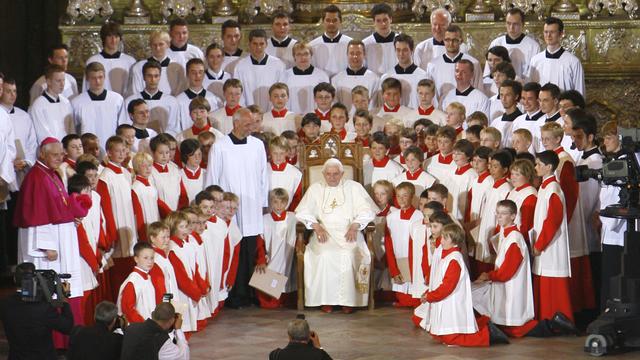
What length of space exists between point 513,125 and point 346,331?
2868 mm

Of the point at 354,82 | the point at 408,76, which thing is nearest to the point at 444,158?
the point at 408,76

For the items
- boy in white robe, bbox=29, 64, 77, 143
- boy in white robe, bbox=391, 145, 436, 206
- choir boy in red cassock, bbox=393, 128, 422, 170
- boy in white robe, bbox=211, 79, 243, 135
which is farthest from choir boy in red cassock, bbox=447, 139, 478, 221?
boy in white robe, bbox=29, 64, 77, 143

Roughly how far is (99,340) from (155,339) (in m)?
0.35

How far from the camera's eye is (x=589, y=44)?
15.4 meters

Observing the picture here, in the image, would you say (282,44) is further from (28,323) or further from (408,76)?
(28,323)

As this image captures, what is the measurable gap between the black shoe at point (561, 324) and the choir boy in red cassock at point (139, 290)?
3.30m

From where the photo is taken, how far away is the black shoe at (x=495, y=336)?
427 inches

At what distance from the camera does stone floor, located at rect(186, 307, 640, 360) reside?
34.3 feet

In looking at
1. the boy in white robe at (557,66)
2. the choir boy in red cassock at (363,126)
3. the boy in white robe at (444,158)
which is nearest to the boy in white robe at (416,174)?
the boy in white robe at (444,158)

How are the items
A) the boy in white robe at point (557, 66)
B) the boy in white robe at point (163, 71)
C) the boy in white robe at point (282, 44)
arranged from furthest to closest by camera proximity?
the boy in white robe at point (282, 44), the boy in white robe at point (163, 71), the boy in white robe at point (557, 66)

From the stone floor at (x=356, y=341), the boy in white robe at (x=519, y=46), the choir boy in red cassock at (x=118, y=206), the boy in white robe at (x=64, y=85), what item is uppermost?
the boy in white robe at (x=519, y=46)

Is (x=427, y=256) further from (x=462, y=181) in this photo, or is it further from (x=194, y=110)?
(x=194, y=110)

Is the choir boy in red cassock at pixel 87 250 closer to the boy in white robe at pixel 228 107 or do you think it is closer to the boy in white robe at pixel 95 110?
the boy in white robe at pixel 95 110

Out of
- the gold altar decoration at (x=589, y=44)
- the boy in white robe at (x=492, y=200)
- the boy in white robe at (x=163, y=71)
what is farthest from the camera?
the gold altar decoration at (x=589, y=44)
